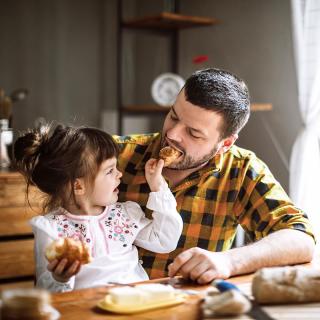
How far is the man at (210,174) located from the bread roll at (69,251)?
704 mm

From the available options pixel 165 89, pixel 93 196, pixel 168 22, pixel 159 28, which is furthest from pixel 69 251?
pixel 159 28

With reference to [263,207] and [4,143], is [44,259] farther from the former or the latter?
[4,143]

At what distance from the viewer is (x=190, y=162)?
7.25 feet

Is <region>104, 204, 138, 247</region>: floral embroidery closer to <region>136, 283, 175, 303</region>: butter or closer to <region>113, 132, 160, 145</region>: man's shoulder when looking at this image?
<region>113, 132, 160, 145</region>: man's shoulder

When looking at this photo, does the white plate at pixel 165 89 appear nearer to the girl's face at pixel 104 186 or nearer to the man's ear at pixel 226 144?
the man's ear at pixel 226 144

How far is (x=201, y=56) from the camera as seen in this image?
14.3 feet

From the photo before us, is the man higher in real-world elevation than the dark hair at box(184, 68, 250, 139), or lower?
lower

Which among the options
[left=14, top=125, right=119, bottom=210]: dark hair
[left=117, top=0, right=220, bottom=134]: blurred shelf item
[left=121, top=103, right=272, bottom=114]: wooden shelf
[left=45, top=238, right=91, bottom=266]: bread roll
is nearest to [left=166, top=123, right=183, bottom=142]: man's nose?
[left=14, top=125, right=119, bottom=210]: dark hair

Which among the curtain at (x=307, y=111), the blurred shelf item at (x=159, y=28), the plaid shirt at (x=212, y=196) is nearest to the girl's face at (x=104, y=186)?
the plaid shirt at (x=212, y=196)

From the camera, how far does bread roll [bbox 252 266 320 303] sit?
1.43 m

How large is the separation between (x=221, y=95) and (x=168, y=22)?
7.51 ft

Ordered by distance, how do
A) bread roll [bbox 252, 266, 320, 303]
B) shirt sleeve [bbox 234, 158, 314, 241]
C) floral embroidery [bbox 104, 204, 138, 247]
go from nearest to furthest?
bread roll [bbox 252, 266, 320, 303] < floral embroidery [bbox 104, 204, 138, 247] < shirt sleeve [bbox 234, 158, 314, 241]

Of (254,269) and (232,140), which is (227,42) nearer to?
(232,140)

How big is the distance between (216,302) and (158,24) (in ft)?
10.9
